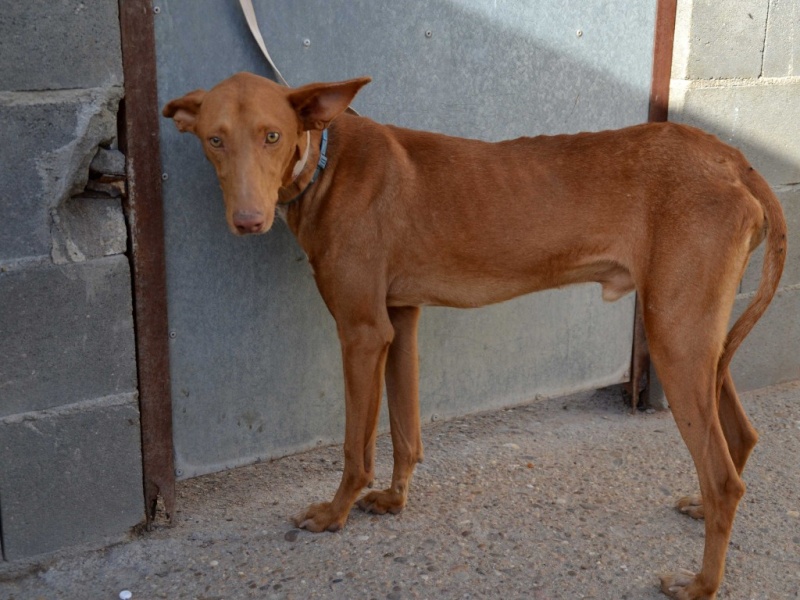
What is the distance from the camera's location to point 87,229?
10.3ft

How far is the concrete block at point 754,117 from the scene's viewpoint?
4.44 meters

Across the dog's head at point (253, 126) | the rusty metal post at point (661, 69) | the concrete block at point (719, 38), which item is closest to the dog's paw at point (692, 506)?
the rusty metal post at point (661, 69)

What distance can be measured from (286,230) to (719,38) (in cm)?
223

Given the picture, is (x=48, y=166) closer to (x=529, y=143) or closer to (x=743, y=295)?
(x=529, y=143)

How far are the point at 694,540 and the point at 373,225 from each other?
1.69 meters

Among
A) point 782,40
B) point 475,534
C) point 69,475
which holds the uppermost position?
point 782,40

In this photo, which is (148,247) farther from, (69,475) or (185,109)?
(69,475)

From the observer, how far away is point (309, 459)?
13.8 feet

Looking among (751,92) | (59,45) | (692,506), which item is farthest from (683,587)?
(59,45)

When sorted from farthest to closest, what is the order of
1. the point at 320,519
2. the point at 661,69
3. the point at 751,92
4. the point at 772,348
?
the point at 772,348 → the point at 751,92 → the point at 661,69 → the point at 320,519

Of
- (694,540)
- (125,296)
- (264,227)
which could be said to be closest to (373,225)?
(264,227)

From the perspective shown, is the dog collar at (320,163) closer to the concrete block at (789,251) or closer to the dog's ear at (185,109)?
the dog's ear at (185,109)

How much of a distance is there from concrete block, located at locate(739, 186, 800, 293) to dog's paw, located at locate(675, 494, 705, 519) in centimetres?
143

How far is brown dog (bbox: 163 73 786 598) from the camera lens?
3074 millimetres
